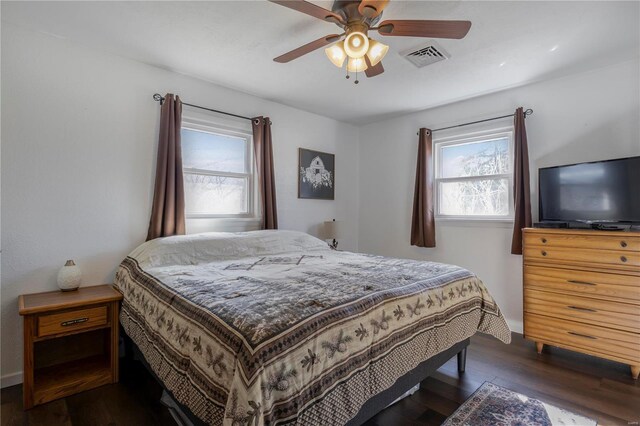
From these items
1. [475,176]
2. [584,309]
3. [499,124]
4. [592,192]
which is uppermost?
[499,124]

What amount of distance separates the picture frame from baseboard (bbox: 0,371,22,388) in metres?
2.90

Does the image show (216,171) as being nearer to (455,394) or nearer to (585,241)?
(455,394)

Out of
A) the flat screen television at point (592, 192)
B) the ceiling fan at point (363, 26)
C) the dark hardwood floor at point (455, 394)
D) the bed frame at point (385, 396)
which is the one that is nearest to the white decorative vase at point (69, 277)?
the dark hardwood floor at point (455, 394)

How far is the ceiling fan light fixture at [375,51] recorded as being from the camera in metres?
1.84

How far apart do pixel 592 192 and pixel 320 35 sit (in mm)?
2571

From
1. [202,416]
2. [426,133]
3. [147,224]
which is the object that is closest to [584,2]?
[426,133]

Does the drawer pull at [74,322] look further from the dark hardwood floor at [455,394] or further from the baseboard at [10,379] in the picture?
the baseboard at [10,379]

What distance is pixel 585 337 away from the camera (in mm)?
2395

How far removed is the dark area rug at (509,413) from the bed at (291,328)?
0.30 metres

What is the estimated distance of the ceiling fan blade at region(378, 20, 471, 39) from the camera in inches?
64.6

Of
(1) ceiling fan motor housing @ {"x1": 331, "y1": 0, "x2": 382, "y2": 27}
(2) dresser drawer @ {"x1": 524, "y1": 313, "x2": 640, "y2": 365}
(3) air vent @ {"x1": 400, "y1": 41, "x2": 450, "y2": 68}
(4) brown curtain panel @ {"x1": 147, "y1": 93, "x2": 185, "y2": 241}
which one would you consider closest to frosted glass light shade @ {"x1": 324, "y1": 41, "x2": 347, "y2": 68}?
(1) ceiling fan motor housing @ {"x1": 331, "y1": 0, "x2": 382, "y2": 27}

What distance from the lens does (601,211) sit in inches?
99.9

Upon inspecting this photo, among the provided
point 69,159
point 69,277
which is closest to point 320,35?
point 69,159

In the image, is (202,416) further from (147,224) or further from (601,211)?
(601,211)
